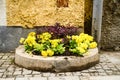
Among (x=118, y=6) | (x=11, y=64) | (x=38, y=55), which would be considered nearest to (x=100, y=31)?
(x=118, y=6)

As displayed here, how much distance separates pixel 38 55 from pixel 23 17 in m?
1.58

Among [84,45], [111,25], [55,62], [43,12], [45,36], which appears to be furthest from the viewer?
[111,25]

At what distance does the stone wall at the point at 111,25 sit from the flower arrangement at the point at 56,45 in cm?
117

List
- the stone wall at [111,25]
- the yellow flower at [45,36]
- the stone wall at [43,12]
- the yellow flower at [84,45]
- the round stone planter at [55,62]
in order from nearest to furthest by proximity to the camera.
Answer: the round stone planter at [55,62], the yellow flower at [84,45], the yellow flower at [45,36], the stone wall at [43,12], the stone wall at [111,25]

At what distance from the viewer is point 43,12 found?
6.77 metres

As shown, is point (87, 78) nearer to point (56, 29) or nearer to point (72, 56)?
point (72, 56)

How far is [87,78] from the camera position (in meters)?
5.03

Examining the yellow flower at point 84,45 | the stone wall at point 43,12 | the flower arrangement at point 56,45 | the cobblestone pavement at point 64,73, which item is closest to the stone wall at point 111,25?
the stone wall at point 43,12

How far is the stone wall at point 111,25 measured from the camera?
720 cm

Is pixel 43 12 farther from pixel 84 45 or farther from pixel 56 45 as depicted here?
pixel 84 45

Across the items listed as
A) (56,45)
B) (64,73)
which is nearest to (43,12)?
(56,45)

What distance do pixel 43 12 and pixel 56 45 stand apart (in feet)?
4.65

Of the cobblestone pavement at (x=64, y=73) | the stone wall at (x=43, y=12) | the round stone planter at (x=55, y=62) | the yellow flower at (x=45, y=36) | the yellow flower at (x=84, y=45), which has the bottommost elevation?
the cobblestone pavement at (x=64, y=73)

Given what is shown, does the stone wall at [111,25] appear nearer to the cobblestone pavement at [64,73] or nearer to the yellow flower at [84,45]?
the cobblestone pavement at [64,73]
